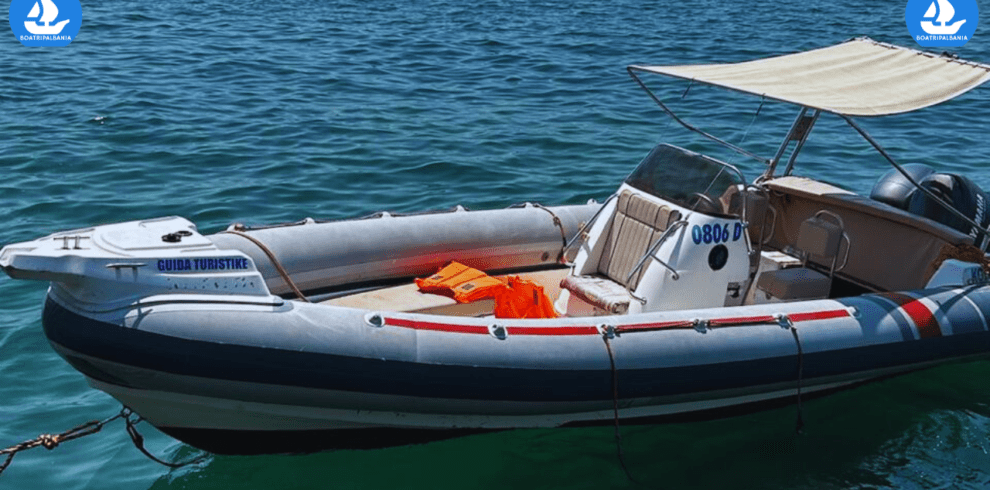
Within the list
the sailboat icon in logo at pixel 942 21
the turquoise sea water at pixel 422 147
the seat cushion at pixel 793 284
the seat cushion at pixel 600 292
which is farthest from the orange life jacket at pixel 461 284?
the sailboat icon in logo at pixel 942 21

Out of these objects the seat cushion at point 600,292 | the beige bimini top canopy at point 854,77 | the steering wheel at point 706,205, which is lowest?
the seat cushion at point 600,292

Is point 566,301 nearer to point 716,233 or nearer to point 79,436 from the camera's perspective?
point 716,233

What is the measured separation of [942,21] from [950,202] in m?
12.4

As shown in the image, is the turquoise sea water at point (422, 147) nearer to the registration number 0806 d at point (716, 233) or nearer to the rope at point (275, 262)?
the rope at point (275, 262)

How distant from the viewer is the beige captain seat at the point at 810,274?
7.29m

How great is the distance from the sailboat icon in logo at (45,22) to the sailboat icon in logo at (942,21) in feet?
42.9

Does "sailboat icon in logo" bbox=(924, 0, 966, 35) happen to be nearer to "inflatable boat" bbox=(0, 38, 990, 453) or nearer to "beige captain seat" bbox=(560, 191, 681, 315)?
"inflatable boat" bbox=(0, 38, 990, 453)

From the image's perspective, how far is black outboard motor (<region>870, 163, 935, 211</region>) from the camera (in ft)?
25.3

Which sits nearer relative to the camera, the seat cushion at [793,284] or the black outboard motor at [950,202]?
the seat cushion at [793,284]

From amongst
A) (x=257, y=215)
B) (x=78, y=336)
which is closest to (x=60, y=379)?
(x=78, y=336)

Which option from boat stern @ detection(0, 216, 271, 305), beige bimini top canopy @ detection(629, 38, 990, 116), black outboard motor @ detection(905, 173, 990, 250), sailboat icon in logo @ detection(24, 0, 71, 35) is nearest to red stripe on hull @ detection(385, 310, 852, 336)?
boat stern @ detection(0, 216, 271, 305)

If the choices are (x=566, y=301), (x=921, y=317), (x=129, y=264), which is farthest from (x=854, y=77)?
(x=129, y=264)

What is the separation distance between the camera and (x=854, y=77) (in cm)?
736

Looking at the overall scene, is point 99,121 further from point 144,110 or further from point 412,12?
point 412,12
